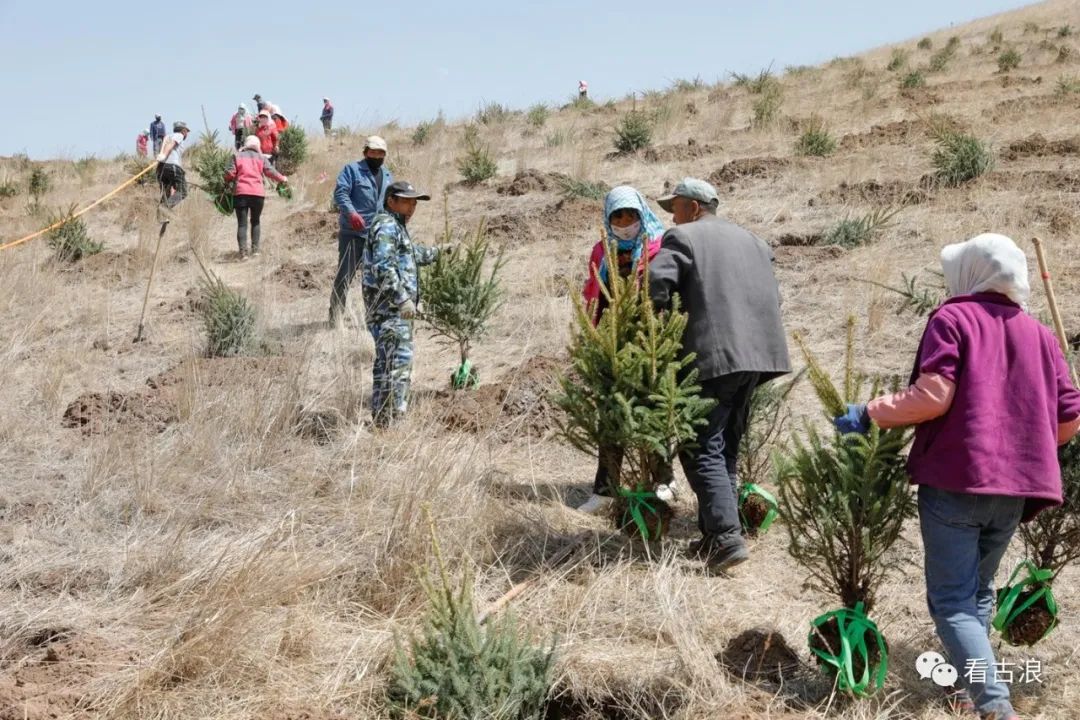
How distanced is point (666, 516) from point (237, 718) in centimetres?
205

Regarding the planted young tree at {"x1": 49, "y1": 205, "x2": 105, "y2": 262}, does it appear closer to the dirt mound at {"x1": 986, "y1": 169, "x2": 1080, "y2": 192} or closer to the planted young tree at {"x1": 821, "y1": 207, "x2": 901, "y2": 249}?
the planted young tree at {"x1": 821, "y1": 207, "x2": 901, "y2": 249}

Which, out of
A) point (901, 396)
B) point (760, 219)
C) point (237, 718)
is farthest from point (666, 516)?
point (760, 219)

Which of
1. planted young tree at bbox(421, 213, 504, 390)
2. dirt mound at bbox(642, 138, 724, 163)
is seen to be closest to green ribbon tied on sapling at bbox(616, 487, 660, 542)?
planted young tree at bbox(421, 213, 504, 390)

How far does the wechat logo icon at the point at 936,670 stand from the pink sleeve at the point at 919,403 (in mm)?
854

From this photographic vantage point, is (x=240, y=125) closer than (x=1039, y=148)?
No

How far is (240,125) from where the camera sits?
55.9ft

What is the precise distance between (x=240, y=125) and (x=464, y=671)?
15416 mm

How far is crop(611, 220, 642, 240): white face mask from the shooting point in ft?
16.3

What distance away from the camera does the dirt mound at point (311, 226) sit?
12.6m

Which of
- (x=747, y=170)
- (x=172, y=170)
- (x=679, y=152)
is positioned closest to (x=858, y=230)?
(x=747, y=170)

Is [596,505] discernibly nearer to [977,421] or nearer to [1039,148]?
[977,421]

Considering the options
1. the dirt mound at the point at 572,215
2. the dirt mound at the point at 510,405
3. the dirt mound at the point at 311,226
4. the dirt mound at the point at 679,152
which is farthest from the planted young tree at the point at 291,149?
the dirt mound at the point at 510,405

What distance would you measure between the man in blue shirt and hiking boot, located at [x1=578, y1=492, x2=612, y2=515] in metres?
3.94

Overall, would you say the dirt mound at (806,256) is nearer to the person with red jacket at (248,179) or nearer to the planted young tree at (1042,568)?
the planted young tree at (1042,568)
